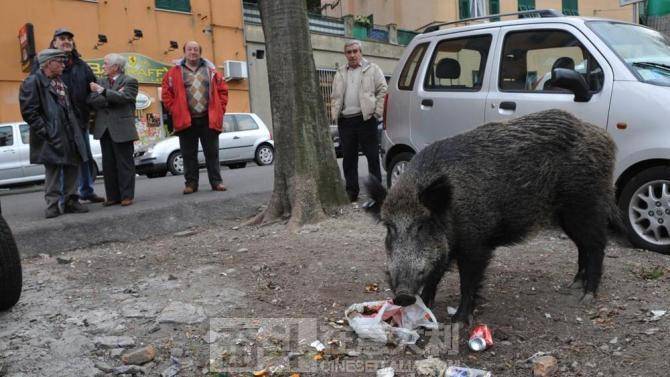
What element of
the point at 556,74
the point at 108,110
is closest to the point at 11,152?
the point at 108,110

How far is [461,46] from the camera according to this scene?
260 inches

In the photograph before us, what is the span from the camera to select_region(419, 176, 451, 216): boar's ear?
130 inches

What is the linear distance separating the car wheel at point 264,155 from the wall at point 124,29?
626 centimetres

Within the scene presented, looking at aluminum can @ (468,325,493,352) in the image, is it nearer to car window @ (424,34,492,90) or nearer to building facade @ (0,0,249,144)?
car window @ (424,34,492,90)

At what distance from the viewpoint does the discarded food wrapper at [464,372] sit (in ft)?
10.4

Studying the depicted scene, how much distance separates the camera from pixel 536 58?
6.00 meters

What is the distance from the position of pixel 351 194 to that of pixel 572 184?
3.68 m

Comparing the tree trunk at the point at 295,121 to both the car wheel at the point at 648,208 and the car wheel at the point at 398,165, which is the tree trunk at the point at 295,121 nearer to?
the car wheel at the point at 398,165

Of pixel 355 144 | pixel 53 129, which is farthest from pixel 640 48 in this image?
pixel 53 129

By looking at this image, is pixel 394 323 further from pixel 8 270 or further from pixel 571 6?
pixel 571 6

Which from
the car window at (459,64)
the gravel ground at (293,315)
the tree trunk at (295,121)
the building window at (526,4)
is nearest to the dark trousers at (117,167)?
the tree trunk at (295,121)

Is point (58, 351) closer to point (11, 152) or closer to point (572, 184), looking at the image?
point (572, 184)

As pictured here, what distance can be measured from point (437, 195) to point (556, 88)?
298 cm

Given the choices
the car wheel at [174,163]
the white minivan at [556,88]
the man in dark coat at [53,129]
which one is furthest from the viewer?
the car wheel at [174,163]
